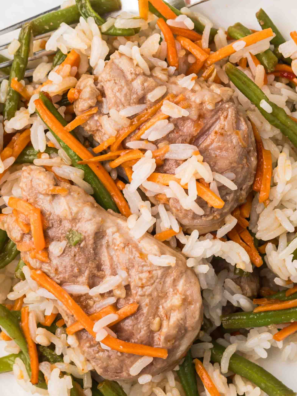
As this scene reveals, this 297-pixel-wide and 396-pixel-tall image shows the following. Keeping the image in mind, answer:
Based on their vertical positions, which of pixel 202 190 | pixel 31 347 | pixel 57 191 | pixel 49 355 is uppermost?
pixel 57 191

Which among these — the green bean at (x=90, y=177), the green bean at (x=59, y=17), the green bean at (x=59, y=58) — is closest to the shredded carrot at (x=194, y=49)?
the green bean at (x=59, y=17)

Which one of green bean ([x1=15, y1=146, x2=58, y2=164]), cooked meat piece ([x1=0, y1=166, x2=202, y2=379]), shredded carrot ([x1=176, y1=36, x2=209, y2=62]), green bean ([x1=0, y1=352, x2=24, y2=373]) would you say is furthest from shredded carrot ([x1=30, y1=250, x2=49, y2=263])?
shredded carrot ([x1=176, y1=36, x2=209, y2=62])

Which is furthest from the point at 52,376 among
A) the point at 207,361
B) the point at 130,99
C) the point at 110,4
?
the point at 110,4

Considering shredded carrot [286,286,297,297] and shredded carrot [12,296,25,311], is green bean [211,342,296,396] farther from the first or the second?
shredded carrot [12,296,25,311]

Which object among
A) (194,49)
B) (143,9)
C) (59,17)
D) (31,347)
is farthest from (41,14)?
(31,347)

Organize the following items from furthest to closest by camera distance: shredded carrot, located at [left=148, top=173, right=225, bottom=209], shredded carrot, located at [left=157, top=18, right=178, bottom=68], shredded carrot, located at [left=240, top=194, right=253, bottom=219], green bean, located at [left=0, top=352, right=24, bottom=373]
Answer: green bean, located at [left=0, top=352, right=24, bottom=373], shredded carrot, located at [left=240, top=194, right=253, bottom=219], shredded carrot, located at [left=157, top=18, right=178, bottom=68], shredded carrot, located at [left=148, top=173, right=225, bottom=209]

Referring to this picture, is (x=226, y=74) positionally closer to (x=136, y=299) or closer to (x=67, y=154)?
(x=67, y=154)

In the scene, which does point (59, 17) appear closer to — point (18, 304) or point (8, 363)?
point (18, 304)
